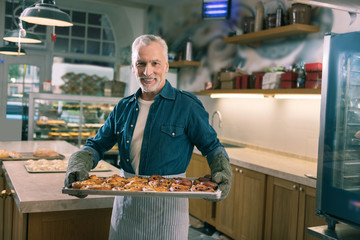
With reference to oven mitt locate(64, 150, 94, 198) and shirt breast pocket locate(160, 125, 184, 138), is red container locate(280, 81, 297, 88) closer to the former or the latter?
shirt breast pocket locate(160, 125, 184, 138)

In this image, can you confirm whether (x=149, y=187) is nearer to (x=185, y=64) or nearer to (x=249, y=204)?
(x=249, y=204)

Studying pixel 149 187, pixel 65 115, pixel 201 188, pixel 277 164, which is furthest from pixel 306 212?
pixel 65 115

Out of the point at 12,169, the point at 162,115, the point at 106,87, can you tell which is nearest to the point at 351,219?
Answer: the point at 162,115

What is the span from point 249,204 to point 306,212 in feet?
2.51

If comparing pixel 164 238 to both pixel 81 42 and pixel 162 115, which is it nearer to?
pixel 162 115

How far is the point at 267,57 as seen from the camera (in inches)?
191

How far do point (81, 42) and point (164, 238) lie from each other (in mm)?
7300

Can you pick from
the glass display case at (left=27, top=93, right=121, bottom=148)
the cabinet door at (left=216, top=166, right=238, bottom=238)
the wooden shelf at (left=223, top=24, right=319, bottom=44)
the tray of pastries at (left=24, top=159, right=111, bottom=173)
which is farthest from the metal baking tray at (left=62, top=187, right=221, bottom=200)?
the glass display case at (left=27, top=93, right=121, bottom=148)

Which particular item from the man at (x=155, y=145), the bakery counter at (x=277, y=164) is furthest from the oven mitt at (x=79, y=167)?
the bakery counter at (x=277, y=164)

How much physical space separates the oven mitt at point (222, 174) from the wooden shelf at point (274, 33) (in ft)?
8.55

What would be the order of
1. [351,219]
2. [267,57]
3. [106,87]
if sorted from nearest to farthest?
[351,219] → [267,57] → [106,87]

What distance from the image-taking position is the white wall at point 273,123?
13.7 ft

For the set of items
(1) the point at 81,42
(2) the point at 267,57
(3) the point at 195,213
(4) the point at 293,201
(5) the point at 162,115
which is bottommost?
(3) the point at 195,213

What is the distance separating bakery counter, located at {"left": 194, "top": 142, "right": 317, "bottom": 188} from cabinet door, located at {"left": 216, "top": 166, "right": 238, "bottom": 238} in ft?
0.75
